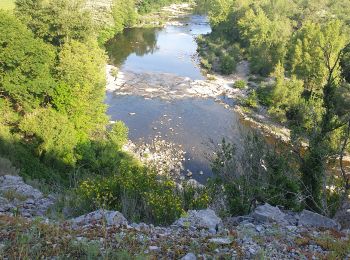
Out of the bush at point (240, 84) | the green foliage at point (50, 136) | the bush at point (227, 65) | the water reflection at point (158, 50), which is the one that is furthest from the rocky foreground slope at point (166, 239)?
the bush at point (227, 65)

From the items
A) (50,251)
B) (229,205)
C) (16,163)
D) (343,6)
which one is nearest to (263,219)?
(229,205)

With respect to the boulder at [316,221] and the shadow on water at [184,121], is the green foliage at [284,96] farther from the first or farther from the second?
the boulder at [316,221]

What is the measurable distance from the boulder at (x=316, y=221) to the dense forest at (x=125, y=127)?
175 centimetres

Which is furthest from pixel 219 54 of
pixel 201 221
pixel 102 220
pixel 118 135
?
pixel 102 220

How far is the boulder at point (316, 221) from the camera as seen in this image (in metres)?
9.48

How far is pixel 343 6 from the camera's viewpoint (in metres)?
71.4

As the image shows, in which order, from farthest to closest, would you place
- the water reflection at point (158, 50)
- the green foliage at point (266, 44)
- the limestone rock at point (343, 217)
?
the water reflection at point (158, 50) < the green foliage at point (266, 44) < the limestone rock at point (343, 217)

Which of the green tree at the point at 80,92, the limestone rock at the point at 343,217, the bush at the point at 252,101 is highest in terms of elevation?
the limestone rock at the point at 343,217

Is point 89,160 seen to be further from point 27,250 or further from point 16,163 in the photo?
point 27,250

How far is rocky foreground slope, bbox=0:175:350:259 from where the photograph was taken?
20.7 ft

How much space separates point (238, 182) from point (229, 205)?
122cm

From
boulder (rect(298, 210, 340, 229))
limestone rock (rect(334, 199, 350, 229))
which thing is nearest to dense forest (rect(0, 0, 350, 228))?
limestone rock (rect(334, 199, 350, 229))

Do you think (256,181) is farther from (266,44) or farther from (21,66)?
(266,44)

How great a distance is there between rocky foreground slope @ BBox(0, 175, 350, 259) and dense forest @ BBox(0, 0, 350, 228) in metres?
1.41
